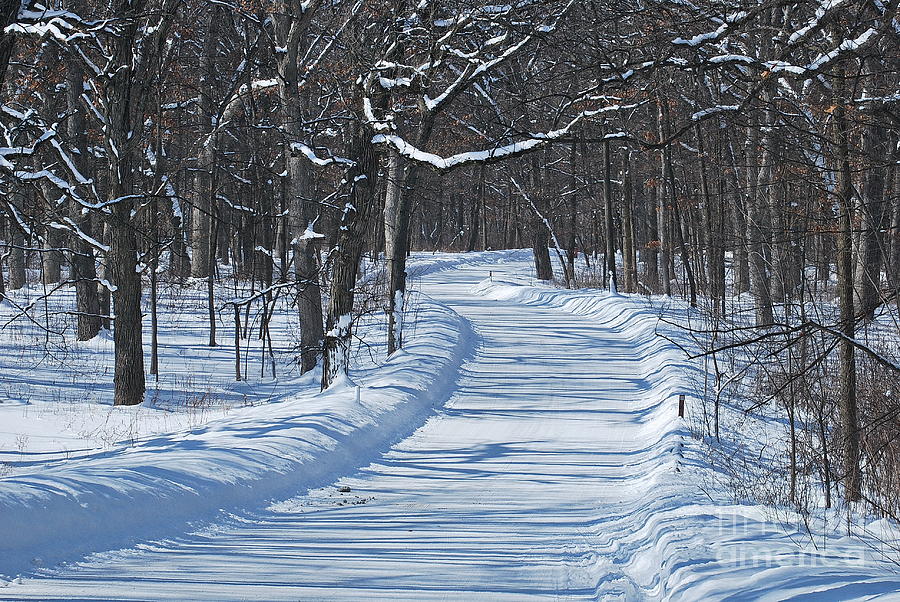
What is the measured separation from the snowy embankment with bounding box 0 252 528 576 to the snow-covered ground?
0.8 inches

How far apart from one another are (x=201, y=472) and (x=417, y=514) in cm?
203

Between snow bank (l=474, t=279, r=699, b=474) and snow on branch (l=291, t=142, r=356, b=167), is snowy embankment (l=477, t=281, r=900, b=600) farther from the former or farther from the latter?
snow on branch (l=291, t=142, r=356, b=167)

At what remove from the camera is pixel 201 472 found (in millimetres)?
7609

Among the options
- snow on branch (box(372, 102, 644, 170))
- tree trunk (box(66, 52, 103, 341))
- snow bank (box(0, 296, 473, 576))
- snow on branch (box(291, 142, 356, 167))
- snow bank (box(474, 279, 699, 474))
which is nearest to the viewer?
snow bank (box(0, 296, 473, 576))

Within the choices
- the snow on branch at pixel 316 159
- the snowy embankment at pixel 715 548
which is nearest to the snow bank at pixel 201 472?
the snowy embankment at pixel 715 548

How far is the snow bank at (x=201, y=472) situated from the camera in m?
5.94

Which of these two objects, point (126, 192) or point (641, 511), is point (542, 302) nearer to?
point (126, 192)

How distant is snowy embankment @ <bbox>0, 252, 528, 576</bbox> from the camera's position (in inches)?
234

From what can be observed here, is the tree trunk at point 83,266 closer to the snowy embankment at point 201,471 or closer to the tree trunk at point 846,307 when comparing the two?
the snowy embankment at point 201,471

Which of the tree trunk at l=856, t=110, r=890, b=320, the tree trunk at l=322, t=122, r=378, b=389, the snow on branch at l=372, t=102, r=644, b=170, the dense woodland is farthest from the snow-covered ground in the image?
the snow on branch at l=372, t=102, r=644, b=170

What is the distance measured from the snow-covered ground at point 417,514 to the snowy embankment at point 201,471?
2 centimetres

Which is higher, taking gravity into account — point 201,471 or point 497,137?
point 497,137

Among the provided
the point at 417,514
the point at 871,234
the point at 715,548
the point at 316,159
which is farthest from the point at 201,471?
the point at 871,234

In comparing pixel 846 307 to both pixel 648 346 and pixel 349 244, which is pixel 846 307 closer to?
pixel 349 244
